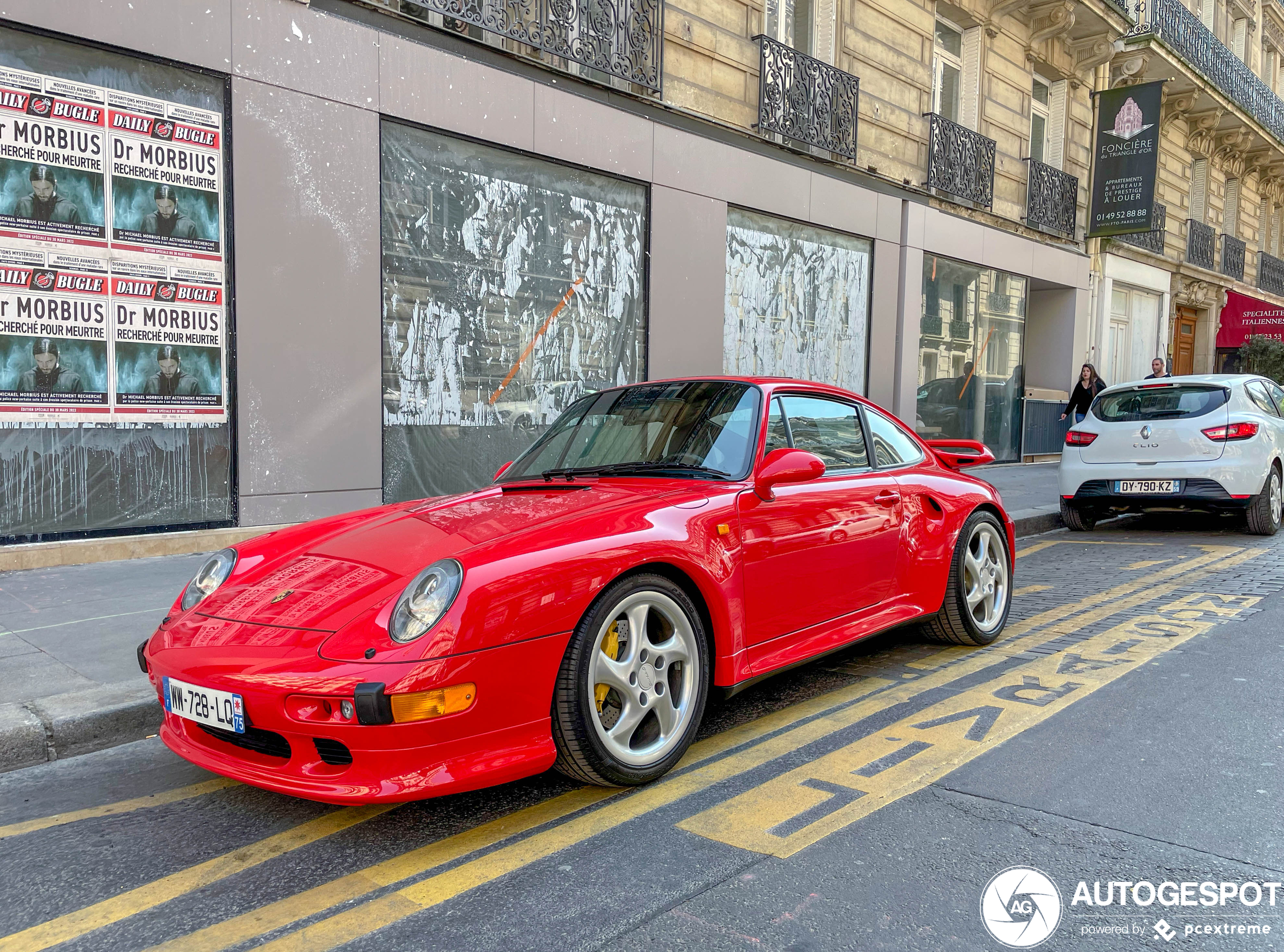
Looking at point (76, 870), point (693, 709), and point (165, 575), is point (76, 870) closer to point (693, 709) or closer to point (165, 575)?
point (693, 709)

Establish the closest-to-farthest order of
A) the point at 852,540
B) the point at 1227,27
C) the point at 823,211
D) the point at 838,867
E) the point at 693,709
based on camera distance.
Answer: the point at 838,867
the point at 693,709
the point at 852,540
the point at 823,211
the point at 1227,27

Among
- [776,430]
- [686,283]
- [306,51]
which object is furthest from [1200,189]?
[776,430]

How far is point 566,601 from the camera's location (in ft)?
9.20

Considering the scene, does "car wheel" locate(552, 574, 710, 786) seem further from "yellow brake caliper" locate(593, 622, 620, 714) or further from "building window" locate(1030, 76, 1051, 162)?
"building window" locate(1030, 76, 1051, 162)

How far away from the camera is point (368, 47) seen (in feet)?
25.1

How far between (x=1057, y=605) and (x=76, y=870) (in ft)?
17.7

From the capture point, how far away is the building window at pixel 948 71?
581 inches

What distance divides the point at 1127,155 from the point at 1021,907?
750 inches

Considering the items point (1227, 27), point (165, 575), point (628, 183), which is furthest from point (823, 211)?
point (1227, 27)

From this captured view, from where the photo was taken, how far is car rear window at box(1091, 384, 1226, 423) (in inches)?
342

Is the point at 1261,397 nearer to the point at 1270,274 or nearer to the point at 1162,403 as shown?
the point at 1162,403

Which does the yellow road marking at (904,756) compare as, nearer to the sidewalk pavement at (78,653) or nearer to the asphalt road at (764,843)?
the asphalt road at (764,843)

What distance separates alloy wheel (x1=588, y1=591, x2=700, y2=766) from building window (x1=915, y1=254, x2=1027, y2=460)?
11829 millimetres

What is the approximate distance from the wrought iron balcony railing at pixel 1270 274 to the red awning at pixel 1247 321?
418 centimetres
